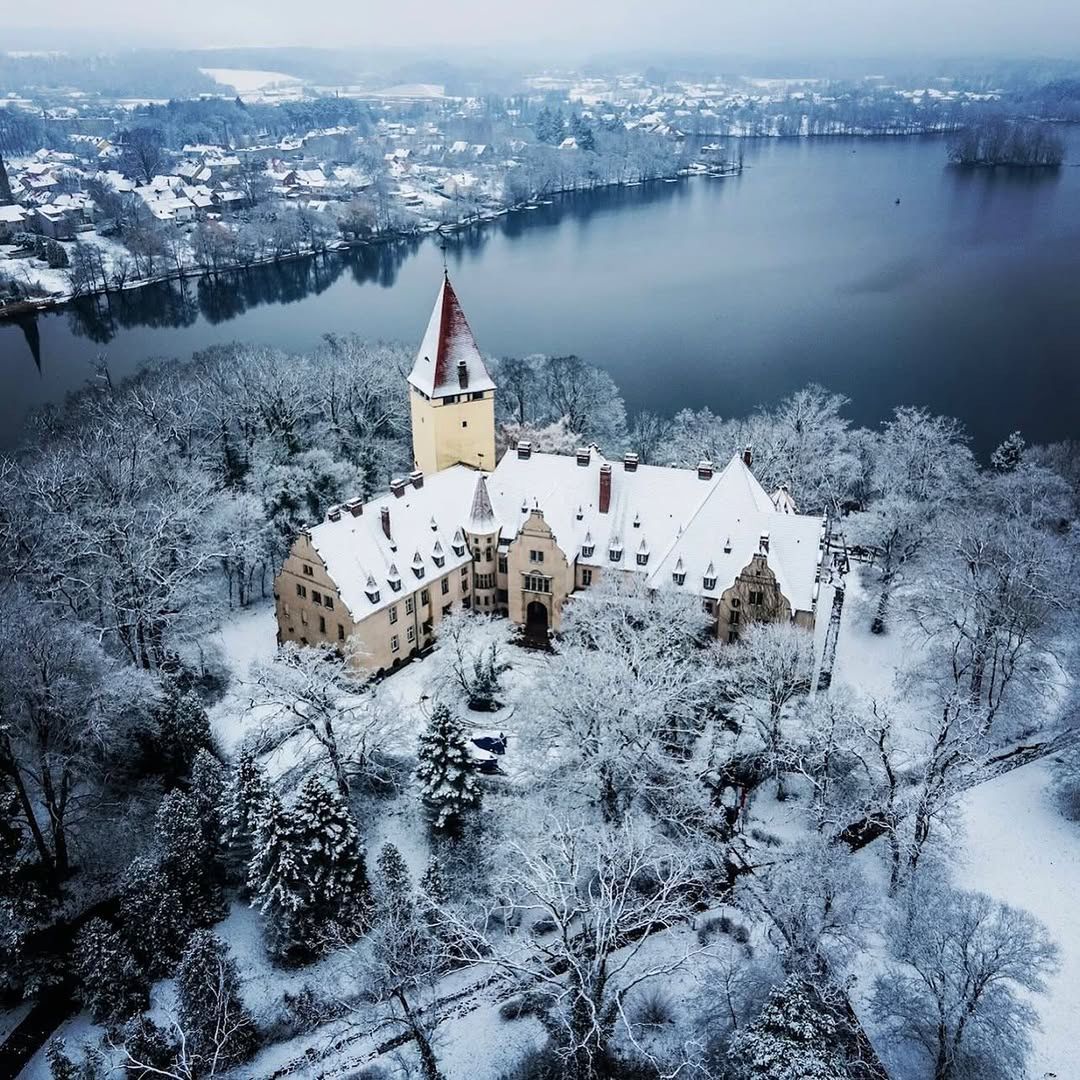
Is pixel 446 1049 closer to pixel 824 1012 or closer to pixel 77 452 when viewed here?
pixel 824 1012

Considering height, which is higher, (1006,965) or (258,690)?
(1006,965)

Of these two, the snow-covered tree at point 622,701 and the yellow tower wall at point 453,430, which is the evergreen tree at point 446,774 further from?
the yellow tower wall at point 453,430

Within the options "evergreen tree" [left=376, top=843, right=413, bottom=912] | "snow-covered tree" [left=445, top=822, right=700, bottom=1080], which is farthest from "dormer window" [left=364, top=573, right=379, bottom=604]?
"snow-covered tree" [left=445, top=822, right=700, bottom=1080]

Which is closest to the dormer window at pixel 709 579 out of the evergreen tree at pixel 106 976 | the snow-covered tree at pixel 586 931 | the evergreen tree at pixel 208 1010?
the snow-covered tree at pixel 586 931

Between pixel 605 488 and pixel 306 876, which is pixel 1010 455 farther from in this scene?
pixel 306 876

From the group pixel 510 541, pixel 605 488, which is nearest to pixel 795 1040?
pixel 605 488

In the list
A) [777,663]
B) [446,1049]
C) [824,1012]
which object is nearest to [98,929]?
[446,1049]
